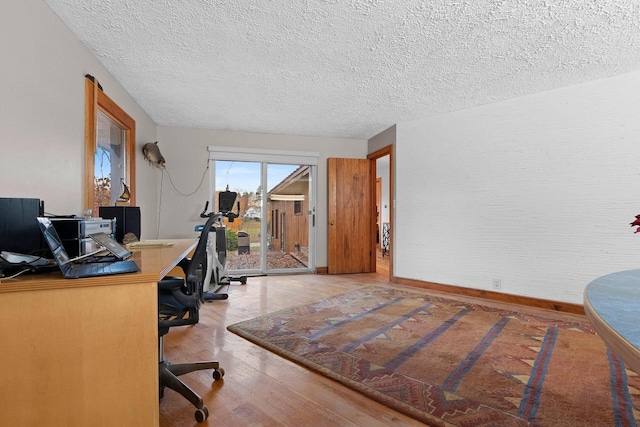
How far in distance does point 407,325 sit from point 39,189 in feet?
9.38

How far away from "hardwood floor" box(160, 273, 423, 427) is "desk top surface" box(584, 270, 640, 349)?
1087 mm

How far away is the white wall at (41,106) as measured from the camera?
5.31 ft

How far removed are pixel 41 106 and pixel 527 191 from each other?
4.29 metres

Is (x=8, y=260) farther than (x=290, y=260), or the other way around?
(x=290, y=260)

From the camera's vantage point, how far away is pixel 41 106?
1871 mm

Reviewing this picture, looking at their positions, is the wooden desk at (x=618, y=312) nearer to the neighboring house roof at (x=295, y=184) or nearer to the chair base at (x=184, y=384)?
the chair base at (x=184, y=384)

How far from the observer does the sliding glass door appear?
5.00 meters

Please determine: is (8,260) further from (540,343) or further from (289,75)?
(540,343)

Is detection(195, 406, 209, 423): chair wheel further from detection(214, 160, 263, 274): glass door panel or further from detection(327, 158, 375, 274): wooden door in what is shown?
detection(327, 158, 375, 274): wooden door

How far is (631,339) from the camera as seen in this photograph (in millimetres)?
453

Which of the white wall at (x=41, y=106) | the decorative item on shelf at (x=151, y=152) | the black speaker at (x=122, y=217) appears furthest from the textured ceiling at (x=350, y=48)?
the black speaker at (x=122, y=217)

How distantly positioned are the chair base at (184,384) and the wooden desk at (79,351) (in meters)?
0.45

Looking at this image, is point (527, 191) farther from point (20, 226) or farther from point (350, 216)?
point (20, 226)

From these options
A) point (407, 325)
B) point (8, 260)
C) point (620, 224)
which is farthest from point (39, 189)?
point (620, 224)
